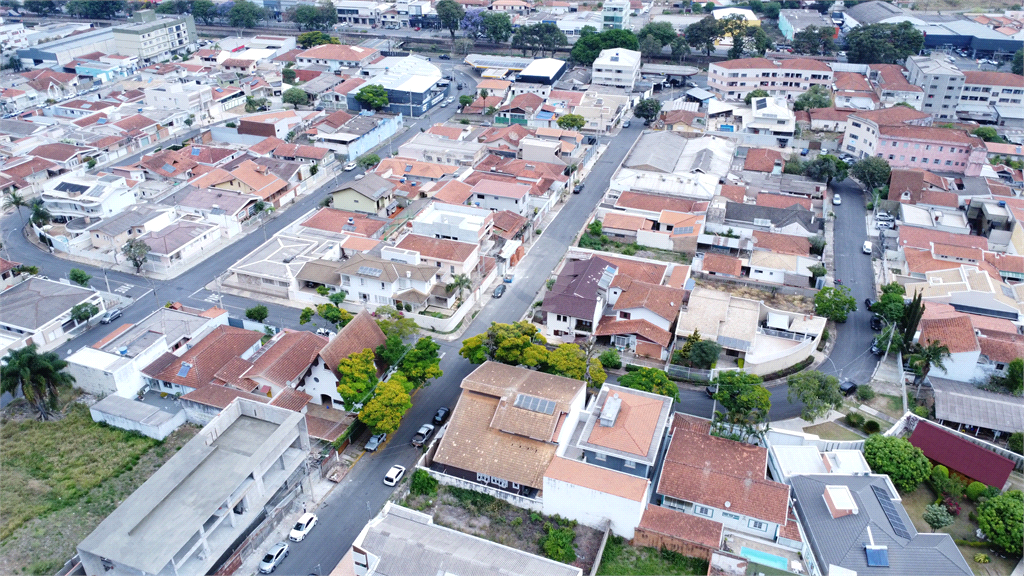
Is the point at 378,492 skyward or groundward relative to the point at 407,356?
groundward

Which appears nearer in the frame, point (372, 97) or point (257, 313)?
point (257, 313)

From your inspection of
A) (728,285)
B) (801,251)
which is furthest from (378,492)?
(801,251)

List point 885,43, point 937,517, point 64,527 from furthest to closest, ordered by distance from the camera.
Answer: point 885,43, point 937,517, point 64,527

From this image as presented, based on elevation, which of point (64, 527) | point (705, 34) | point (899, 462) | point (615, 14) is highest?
point (615, 14)

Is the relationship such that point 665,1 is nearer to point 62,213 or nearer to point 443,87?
point 443,87

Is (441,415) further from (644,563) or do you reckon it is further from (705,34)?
(705,34)

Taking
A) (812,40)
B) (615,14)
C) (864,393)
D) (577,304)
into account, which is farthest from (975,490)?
(615,14)

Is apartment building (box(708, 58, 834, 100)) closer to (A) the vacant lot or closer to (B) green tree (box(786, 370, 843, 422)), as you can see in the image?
(B) green tree (box(786, 370, 843, 422))
